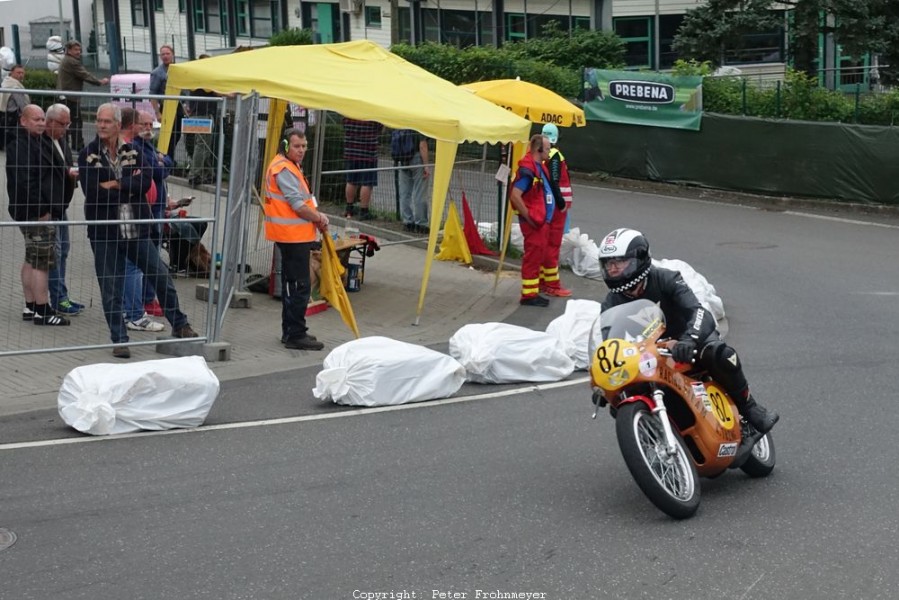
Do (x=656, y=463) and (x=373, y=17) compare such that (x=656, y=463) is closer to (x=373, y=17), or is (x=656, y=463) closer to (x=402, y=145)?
(x=402, y=145)

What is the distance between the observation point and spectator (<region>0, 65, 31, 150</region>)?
34.8 ft

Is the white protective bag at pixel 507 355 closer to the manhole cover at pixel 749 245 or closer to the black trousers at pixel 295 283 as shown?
the black trousers at pixel 295 283

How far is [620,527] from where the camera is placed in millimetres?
6621

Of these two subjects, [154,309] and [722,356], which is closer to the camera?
[722,356]

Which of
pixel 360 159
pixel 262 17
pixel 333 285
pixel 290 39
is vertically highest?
pixel 262 17

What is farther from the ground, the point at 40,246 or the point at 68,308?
the point at 40,246

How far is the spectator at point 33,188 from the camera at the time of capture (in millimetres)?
10594

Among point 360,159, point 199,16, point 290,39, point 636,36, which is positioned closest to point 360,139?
point 360,159

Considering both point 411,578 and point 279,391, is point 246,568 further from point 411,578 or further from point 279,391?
point 279,391

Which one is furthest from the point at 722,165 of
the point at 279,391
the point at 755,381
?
the point at 279,391

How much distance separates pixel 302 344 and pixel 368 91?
2901 mm

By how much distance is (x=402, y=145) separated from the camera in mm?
17109

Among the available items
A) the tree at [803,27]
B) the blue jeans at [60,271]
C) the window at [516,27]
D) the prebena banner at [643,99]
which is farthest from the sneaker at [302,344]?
the window at [516,27]

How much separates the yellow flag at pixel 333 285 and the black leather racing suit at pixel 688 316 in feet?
16.2
